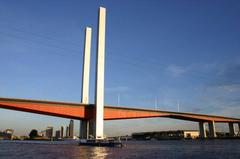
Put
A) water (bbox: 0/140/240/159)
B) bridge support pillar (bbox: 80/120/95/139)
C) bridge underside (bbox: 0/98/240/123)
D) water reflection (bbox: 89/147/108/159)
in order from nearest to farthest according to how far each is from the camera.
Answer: water reflection (bbox: 89/147/108/159)
water (bbox: 0/140/240/159)
bridge underside (bbox: 0/98/240/123)
bridge support pillar (bbox: 80/120/95/139)

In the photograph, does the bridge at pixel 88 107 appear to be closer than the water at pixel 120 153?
No

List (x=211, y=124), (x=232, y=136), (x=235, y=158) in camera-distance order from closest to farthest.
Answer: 1. (x=235, y=158)
2. (x=211, y=124)
3. (x=232, y=136)

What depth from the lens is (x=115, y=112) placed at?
7738cm

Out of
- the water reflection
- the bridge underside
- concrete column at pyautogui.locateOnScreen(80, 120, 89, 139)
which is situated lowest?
the water reflection

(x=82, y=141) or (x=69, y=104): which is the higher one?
(x=69, y=104)

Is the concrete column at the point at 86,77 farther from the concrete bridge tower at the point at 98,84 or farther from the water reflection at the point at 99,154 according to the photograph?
the water reflection at the point at 99,154

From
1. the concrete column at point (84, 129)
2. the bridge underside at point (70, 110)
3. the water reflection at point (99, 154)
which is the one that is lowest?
the water reflection at point (99, 154)

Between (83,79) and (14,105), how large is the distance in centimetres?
1852

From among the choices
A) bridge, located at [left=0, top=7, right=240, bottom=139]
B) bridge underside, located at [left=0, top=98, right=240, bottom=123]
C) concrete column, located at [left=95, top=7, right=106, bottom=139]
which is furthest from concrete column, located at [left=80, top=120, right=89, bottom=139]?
concrete column, located at [left=95, top=7, right=106, bottom=139]

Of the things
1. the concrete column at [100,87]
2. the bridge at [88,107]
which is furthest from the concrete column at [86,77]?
the concrete column at [100,87]

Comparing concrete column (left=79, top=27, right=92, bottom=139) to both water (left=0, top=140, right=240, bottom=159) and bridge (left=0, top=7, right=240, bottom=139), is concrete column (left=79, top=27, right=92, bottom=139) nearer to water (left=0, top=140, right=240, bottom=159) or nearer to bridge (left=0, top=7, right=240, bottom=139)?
bridge (left=0, top=7, right=240, bottom=139)

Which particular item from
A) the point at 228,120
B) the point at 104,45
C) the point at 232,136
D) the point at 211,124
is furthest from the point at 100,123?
the point at 232,136

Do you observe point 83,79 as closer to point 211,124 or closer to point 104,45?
point 104,45

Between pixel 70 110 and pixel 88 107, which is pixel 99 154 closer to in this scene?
pixel 70 110
